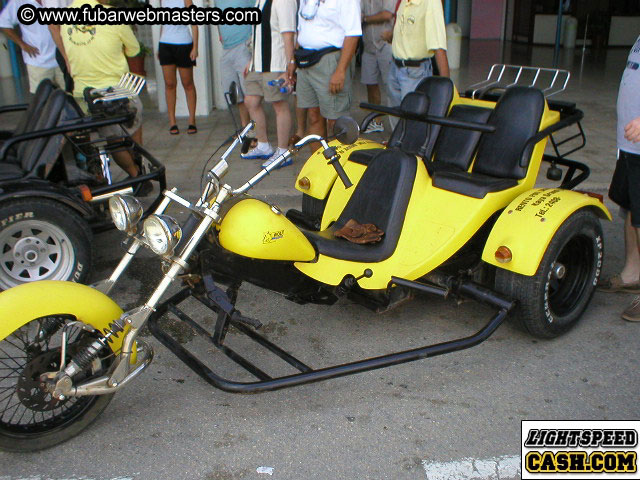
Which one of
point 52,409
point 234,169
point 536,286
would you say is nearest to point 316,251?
point 536,286

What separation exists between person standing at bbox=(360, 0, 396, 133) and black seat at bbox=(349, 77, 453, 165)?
291cm

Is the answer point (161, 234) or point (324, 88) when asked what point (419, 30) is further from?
point (161, 234)

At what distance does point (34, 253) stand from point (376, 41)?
4.74 metres

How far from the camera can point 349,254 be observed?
10.8 ft

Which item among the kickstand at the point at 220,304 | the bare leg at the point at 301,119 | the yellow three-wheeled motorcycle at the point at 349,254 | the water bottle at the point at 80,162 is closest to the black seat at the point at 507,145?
the yellow three-wheeled motorcycle at the point at 349,254

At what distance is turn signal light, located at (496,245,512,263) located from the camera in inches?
126

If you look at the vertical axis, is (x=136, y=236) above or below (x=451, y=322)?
above

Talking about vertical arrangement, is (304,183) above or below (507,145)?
below

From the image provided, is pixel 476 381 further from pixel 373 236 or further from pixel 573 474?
pixel 373 236

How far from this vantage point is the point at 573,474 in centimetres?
259

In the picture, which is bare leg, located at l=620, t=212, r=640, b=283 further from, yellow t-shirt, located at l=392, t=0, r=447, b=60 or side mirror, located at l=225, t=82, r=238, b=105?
side mirror, located at l=225, t=82, r=238, b=105

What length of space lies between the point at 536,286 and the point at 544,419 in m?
0.70

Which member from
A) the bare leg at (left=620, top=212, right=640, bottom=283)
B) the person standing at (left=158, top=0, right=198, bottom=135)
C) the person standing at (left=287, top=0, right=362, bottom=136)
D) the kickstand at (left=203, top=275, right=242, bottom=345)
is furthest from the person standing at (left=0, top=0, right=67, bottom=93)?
the bare leg at (left=620, top=212, right=640, bottom=283)

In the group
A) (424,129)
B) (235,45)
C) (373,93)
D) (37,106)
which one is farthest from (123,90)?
(373,93)
